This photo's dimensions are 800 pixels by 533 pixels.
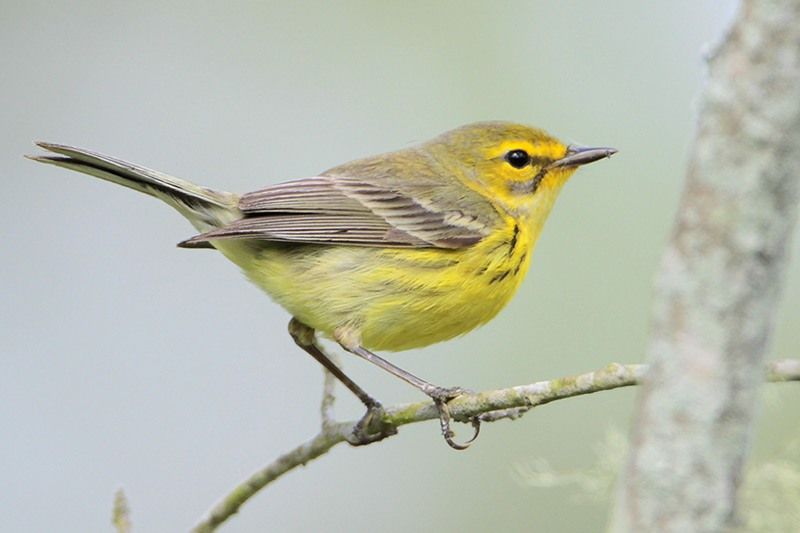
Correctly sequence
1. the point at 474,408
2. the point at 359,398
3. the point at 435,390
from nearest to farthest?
the point at 474,408 < the point at 435,390 < the point at 359,398

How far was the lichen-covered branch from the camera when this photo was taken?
62.1 inches

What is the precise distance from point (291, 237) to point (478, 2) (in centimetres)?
489

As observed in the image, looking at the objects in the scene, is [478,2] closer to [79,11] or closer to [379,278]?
[79,11]

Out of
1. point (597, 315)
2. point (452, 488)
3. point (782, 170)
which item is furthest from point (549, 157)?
point (782, 170)

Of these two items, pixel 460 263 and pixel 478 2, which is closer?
pixel 460 263

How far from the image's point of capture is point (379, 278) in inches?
188

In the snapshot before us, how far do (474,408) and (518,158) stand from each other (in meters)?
2.30

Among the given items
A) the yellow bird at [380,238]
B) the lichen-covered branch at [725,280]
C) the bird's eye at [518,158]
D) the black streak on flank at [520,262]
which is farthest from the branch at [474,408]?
the bird's eye at [518,158]

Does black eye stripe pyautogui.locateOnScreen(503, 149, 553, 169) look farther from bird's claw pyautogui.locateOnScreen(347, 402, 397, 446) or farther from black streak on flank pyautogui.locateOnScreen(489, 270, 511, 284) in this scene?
bird's claw pyautogui.locateOnScreen(347, 402, 397, 446)

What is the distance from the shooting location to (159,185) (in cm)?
483

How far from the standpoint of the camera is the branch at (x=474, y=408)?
8.73 feet

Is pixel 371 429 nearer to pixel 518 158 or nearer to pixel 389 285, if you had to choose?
pixel 389 285

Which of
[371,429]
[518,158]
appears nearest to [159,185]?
[371,429]

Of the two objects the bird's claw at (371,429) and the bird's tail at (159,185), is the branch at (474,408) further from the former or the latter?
the bird's tail at (159,185)
